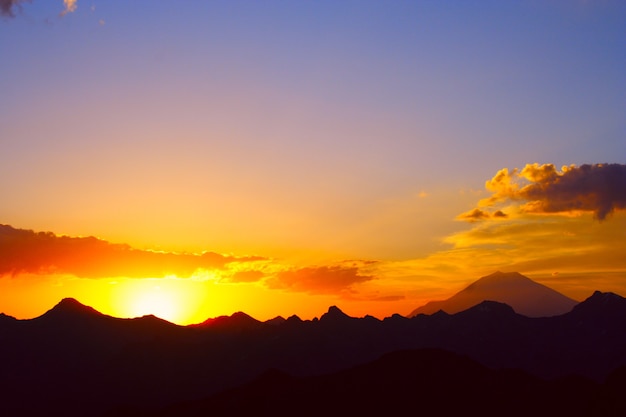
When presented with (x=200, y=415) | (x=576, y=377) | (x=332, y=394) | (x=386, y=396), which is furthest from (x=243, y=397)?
(x=576, y=377)

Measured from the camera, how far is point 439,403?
173625 millimetres

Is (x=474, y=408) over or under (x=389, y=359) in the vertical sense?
under

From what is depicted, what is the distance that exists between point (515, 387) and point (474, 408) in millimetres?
20026

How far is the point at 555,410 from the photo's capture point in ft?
578

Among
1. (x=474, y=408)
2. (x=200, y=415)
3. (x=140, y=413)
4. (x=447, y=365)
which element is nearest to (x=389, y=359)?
(x=447, y=365)

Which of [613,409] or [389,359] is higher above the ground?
[389,359]

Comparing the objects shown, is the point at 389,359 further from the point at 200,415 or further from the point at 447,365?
the point at 200,415

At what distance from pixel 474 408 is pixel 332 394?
4099cm

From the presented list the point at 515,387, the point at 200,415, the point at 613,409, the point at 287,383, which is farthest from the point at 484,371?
the point at 200,415

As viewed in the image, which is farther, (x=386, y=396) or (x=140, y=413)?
(x=140, y=413)

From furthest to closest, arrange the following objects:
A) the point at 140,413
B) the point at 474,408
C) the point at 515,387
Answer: the point at 140,413
the point at 515,387
the point at 474,408

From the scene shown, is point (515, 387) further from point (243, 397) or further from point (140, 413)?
point (140, 413)

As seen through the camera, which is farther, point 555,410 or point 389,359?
point 389,359

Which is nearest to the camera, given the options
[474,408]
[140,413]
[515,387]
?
[474,408]
